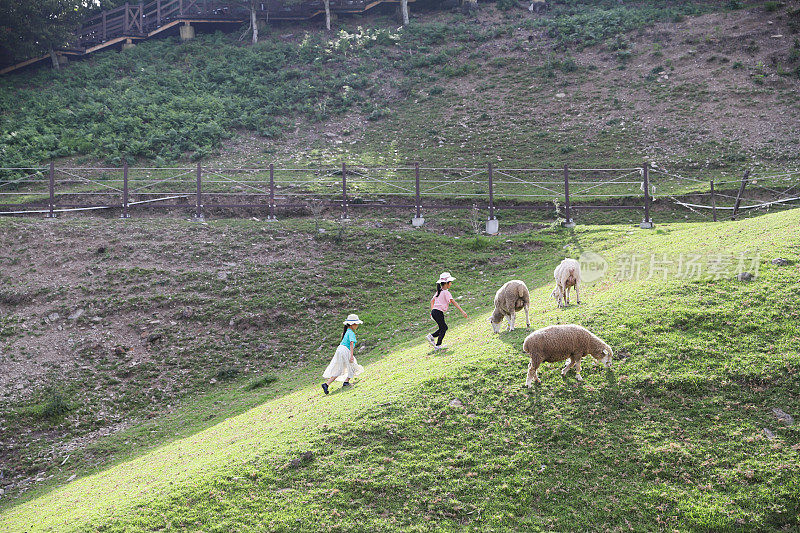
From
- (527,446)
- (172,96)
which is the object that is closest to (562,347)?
(527,446)

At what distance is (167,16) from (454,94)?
1019 inches

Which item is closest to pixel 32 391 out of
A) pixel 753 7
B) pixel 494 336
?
pixel 494 336

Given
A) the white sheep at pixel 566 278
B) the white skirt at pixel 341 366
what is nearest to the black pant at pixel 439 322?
the white skirt at pixel 341 366

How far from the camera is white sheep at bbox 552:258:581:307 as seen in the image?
12.9 m

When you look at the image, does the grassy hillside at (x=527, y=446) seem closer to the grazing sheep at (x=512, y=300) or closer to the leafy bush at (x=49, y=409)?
the grazing sheep at (x=512, y=300)

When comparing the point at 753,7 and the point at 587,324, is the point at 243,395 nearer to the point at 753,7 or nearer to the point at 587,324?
the point at 587,324

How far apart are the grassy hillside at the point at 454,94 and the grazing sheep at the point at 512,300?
19.2m

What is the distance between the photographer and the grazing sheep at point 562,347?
33.6 ft

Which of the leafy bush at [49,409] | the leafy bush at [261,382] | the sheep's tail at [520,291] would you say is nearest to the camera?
the sheep's tail at [520,291]

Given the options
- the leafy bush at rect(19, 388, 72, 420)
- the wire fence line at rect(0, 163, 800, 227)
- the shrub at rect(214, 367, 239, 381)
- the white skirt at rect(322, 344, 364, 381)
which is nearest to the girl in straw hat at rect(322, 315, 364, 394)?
the white skirt at rect(322, 344, 364, 381)

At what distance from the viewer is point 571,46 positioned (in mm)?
41688

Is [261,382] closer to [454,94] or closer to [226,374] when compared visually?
[226,374]

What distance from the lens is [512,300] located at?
12.4 meters

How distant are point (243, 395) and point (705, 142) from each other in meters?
26.6
